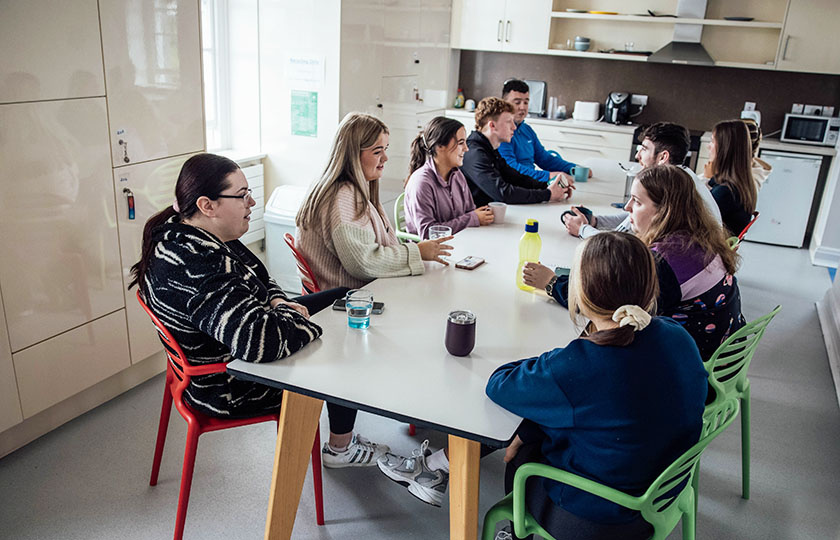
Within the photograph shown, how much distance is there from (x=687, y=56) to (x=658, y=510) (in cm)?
534

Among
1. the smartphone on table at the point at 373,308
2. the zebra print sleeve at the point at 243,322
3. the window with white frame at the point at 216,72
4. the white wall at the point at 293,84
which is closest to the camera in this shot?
the zebra print sleeve at the point at 243,322

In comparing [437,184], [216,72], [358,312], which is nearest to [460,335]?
[358,312]

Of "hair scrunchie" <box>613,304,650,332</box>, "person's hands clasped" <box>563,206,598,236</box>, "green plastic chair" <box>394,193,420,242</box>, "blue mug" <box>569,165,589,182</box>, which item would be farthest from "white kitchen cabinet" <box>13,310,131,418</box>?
"blue mug" <box>569,165,589,182</box>

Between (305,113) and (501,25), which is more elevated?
(501,25)

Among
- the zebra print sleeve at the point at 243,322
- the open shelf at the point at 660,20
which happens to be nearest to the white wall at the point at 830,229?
the open shelf at the point at 660,20

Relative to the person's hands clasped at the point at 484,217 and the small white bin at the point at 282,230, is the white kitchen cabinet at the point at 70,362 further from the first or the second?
the person's hands clasped at the point at 484,217

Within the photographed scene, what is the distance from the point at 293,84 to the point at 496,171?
1.38m

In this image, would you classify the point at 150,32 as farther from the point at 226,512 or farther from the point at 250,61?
the point at 226,512

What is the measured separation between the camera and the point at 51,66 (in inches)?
93.5

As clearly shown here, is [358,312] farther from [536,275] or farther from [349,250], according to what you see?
[536,275]

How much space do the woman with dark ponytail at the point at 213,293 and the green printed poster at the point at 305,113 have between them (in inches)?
87.5

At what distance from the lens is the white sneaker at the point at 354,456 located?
243cm

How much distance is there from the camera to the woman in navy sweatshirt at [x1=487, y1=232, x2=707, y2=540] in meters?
1.41

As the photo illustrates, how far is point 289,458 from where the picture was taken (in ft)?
6.18
